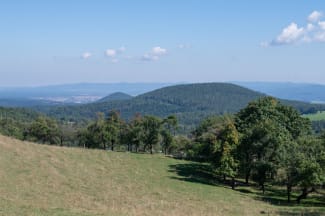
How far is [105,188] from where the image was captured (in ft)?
116

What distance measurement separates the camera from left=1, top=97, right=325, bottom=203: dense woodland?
42219 millimetres

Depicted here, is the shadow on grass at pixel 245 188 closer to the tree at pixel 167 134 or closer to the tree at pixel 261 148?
the tree at pixel 261 148

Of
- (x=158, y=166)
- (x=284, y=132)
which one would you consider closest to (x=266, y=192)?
(x=284, y=132)

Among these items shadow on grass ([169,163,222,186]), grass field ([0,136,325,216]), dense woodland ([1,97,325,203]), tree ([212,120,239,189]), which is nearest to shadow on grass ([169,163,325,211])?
shadow on grass ([169,163,222,186])

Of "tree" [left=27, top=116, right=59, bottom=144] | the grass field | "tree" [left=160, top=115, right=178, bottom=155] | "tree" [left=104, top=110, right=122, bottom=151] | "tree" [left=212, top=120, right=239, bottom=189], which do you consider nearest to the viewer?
the grass field

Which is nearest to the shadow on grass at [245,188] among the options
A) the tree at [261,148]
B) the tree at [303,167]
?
the tree at [303,167]

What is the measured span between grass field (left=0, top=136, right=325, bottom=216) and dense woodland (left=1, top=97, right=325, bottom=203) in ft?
11.5

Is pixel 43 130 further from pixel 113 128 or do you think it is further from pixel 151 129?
pixel 151 129

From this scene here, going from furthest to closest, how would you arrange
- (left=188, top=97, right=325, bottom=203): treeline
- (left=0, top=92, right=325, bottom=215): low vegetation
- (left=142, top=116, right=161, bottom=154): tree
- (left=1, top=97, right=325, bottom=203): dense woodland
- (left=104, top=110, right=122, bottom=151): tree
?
(left=142, top=116, right=161, bottom=154): tree → (left=104, top=110, right=122, bottom=151): tree → (left=1, top=97, right=325, bottom=203): dense woodland → (left=0, top=92, right=325, bottom=215): low vegetation → (left=188, top=97, right=325, bottom=203): treeline

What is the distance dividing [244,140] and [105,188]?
76.9 feet

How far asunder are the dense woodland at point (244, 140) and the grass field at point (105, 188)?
351 centimetres

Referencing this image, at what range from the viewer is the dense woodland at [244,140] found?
42.2 metres

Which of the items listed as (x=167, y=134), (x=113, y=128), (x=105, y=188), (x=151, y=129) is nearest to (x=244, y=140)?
(x=105, y=188)

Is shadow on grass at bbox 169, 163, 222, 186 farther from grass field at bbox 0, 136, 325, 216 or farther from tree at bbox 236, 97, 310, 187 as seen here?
tree at bbox 236, 97, 310, 187
